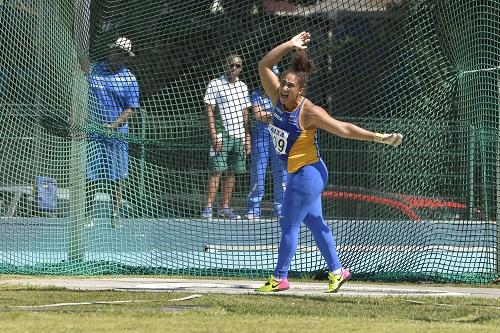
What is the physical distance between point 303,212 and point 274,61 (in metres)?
1.22

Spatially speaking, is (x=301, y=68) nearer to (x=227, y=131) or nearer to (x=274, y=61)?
(x=274, y=61)

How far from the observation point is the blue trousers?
10.2 metres

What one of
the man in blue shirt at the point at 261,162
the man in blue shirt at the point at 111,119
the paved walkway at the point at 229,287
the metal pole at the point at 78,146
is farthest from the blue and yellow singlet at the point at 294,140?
the metal pole at the point at 78,146

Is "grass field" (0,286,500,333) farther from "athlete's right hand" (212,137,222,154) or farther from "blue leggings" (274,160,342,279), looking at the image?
"athlete's right hand" (212,137,222,154)

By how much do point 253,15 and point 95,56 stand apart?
5.26 feet

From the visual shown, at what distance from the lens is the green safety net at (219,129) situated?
9.60 metres

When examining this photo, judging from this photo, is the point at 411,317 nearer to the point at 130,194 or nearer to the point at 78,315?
the point at 78,315

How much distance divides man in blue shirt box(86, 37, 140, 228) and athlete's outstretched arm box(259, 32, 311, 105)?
2.22 meters

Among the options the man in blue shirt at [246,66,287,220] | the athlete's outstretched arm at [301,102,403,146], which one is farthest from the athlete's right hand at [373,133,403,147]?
the man in blue shirt at [246,66,287,220]

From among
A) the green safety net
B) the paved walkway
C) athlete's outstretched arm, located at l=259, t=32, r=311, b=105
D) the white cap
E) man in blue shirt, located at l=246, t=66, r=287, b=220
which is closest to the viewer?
athlete's outstretched arm, located at l=259, t=32, r=311, b=105

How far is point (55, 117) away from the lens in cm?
995

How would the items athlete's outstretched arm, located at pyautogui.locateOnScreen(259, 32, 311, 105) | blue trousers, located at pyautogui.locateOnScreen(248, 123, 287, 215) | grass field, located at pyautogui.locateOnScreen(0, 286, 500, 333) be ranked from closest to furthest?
grass field, located at pyautogui.locateOnScreen(0, 286, 500, 333)
athlete's outstretched arm, located at pyautogui.locateOnScreen(259, 32, 311, 105)
blue trousers, located at pyautogui.locateOnScreen(248, 123, 287, 215)

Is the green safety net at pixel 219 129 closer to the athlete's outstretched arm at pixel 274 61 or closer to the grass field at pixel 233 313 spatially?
the athlete's outstretched arm at pixel 274 61

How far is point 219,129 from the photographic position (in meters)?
10.1
